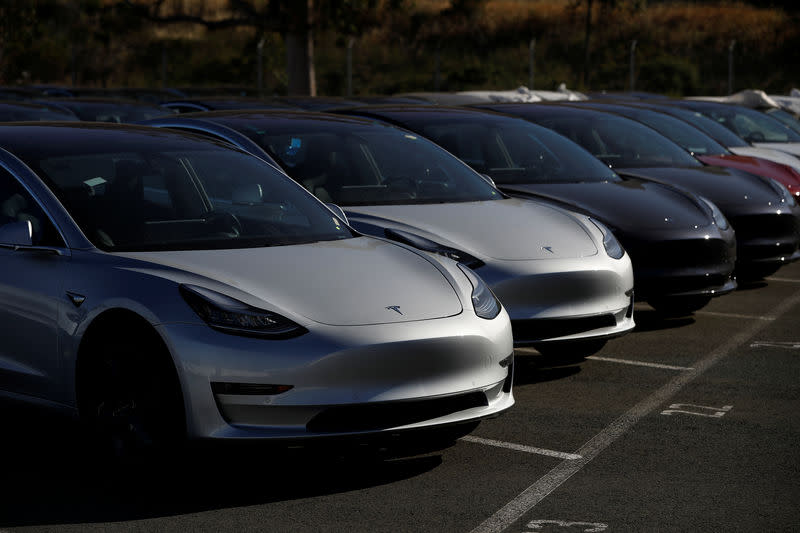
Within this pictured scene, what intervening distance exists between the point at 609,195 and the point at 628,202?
0.51 ft

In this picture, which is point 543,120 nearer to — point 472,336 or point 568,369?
point 568,369

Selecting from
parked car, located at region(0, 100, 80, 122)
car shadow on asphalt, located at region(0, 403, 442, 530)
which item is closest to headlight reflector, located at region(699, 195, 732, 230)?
car shadow on asphalt, located at region(0, 403, 442, 530)

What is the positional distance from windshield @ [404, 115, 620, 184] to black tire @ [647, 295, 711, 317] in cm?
105

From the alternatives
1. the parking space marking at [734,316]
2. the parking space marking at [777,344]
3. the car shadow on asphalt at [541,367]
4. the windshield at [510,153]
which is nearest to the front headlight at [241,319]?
the car shadow on asphalt at [541,367]

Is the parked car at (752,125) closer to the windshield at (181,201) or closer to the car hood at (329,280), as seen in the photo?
the windshield at (181,201)

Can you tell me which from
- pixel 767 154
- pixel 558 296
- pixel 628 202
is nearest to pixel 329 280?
pixel 558 296

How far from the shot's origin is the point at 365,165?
8.24 m

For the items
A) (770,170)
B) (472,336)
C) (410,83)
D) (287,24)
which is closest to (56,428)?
(472,336)

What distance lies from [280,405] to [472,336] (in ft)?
2.87

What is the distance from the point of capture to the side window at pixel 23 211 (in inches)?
222

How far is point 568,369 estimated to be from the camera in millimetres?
7871

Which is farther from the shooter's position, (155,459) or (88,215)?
(88,215)

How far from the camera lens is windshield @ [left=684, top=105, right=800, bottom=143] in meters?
16.7

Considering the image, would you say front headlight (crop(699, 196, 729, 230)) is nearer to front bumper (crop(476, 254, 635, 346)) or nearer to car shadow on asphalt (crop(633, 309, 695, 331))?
car shadow on asphalt (crop(633, 309, 695, 331))
